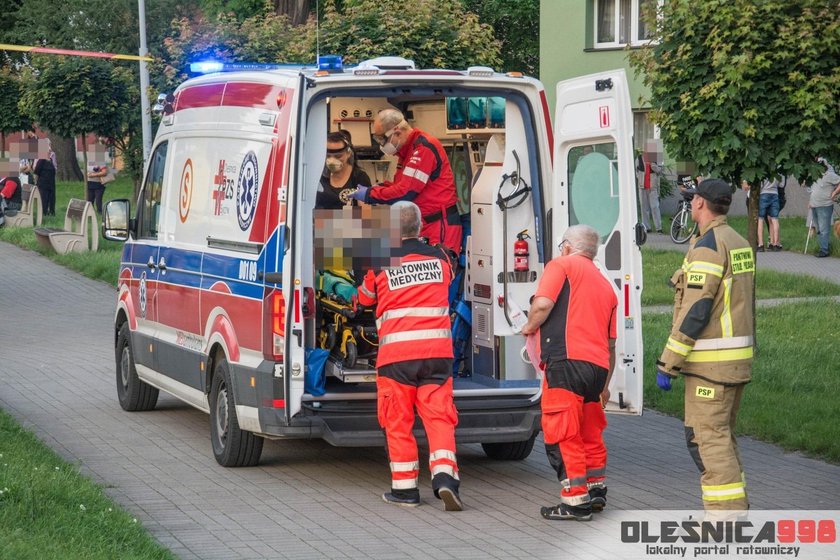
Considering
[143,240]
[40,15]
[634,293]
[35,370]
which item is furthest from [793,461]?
[40,15]

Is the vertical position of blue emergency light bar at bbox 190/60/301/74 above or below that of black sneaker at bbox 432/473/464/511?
above

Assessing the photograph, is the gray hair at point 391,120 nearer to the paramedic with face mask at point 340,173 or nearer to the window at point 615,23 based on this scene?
the paramedic with face mask at point 340,173

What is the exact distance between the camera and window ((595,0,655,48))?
115ft

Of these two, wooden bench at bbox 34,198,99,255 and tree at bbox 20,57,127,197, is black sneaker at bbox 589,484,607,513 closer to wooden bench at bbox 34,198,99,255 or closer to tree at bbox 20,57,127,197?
wooden bench at bbox 34,198,99,255

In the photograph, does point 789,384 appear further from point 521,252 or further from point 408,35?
point 408,35

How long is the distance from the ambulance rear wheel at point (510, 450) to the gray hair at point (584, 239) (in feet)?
6.83

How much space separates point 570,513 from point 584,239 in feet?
4.84

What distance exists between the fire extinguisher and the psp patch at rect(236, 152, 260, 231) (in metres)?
1.67

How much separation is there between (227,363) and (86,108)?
24.6 m

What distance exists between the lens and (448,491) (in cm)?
811

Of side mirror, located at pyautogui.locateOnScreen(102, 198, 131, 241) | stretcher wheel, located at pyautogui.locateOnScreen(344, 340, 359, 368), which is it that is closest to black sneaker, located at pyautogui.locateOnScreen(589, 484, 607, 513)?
stretcher wheel, located at pyautogui.locateOnScreen(344, 340, 359, 368)

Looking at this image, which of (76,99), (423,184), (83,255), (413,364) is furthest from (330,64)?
(76,99)

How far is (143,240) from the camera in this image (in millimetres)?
11164

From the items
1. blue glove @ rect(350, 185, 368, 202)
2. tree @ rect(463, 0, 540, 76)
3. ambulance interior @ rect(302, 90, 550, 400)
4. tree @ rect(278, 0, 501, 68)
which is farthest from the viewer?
tree @ rect(463, 0, 540, 76)
